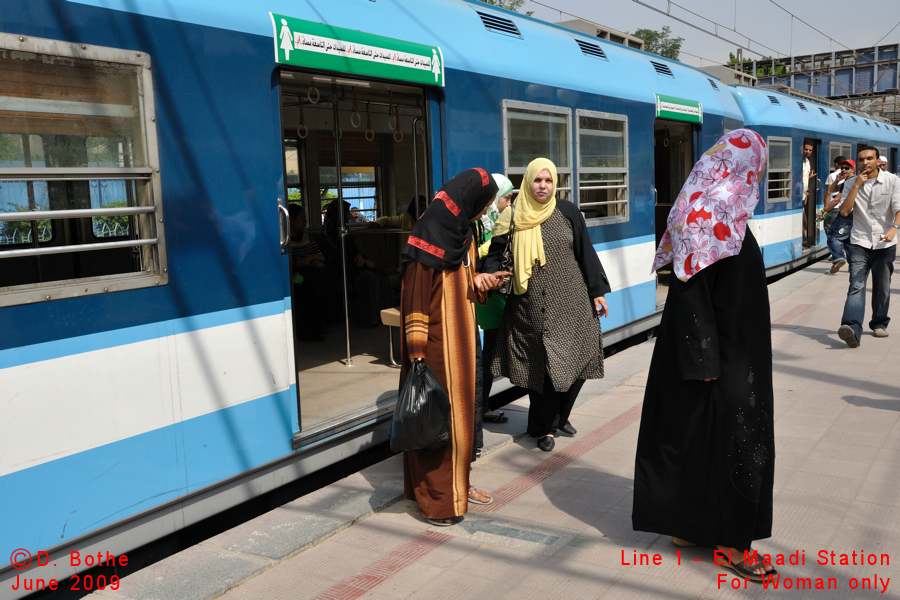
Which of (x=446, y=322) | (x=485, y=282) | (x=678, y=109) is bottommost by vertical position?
(x=446, y=322)

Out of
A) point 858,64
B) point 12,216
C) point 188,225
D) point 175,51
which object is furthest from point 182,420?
point 858,64

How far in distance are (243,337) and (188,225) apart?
60 cm

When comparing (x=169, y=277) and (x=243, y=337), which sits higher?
(x=169, y=277)

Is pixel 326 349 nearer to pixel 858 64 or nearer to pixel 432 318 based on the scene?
pixel 432 318

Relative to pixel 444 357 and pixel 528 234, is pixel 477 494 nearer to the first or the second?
pixel 444 357

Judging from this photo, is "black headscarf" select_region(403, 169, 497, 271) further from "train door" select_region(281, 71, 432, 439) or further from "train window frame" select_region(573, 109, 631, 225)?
"train window frame" select_region(573, 109, 631, 225)

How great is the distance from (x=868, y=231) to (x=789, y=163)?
5335mm

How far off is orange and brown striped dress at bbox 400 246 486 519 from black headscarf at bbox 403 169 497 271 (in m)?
0.05

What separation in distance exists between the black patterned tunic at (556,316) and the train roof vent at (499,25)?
181 centimetres

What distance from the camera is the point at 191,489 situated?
3.31 meters

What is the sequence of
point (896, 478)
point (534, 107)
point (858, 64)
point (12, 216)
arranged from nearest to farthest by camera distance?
1. point (12, 216)
2. point (896, 478)
3. point (534, 107)
4. point (858, 64)

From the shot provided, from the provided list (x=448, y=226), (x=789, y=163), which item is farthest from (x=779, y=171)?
(x=448, y=226)

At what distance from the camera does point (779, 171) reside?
11.2 meters

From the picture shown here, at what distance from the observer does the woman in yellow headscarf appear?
4.23 m
